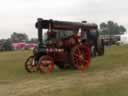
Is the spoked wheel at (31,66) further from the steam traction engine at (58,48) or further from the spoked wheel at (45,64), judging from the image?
the spoked wheel at (45,64)

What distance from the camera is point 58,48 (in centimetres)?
1883

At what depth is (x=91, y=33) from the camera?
2245cm

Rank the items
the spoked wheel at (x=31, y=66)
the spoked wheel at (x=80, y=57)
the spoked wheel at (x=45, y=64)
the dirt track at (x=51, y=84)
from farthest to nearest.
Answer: the spoked wheel at (x=80, y=57)
the spoked wheel at (x=31, y=66)
the spoked wheel at (x=45, y=64)
the dirt track at (x=51, y=84)

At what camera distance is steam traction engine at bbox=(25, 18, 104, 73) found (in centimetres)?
1836

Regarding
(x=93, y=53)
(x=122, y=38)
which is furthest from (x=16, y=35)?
(x=93, y=53)

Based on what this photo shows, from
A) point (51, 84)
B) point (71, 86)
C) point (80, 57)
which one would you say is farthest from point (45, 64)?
point (71, 86)

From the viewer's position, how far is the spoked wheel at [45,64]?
18.1 meters

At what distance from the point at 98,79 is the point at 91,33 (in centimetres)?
801

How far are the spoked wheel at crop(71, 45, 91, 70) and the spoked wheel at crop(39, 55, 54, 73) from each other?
1041mm

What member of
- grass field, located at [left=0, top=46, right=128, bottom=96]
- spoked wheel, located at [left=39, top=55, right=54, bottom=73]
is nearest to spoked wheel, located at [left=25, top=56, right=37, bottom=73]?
spoked wheel, located at [left=39, top=55, right=54, bottom=73]

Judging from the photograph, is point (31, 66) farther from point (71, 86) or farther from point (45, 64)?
point (71, 86)

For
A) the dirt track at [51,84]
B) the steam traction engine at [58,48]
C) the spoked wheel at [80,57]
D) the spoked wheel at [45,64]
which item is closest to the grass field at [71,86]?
the dirt track at [51,84]

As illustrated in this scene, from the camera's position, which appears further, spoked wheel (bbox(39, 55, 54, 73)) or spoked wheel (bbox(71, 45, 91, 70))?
spoked wheel (bbox(71, 45, 91, 70))

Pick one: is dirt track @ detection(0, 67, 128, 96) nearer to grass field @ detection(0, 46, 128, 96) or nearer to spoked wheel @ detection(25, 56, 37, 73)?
grass field @ detection(0, 46, 128, 96)
